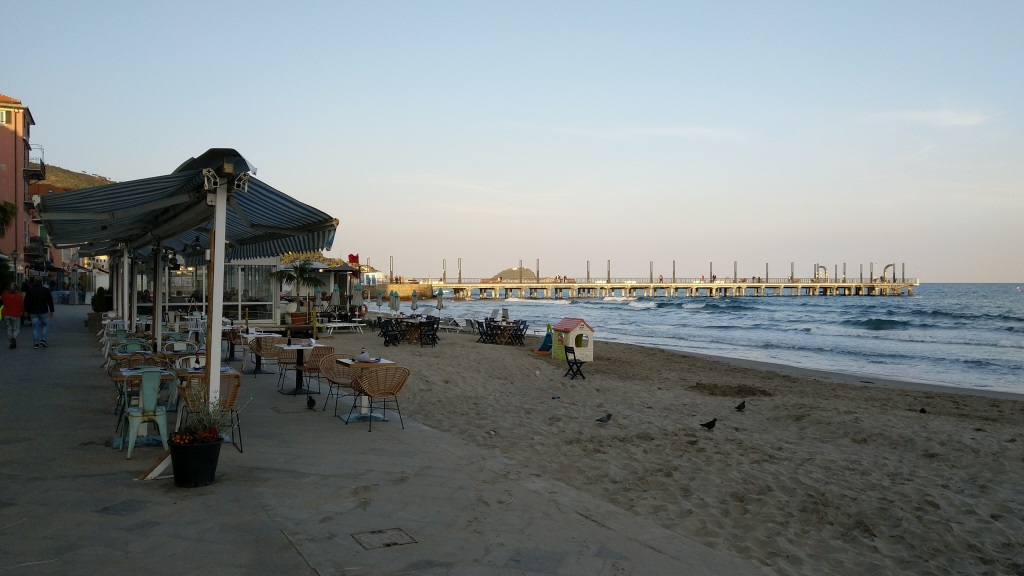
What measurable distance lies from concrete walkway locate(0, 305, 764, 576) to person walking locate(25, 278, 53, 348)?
25.2 feet

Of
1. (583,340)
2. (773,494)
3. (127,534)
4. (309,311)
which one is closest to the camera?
(127,534)

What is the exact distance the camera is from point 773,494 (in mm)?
5305

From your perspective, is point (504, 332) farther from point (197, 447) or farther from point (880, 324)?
point (880, 324)

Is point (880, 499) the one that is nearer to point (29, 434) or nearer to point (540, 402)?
point (540, 402)

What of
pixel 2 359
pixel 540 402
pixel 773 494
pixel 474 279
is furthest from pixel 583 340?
pixel 474 279

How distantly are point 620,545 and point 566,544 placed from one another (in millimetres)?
314

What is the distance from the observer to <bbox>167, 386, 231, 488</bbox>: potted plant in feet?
14.4

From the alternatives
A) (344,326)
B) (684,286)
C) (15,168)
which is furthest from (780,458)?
(684,286)

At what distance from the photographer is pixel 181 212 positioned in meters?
6.61

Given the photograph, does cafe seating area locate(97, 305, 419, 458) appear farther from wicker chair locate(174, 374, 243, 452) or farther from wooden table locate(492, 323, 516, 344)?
wooden table locate(492, 323, 516, 344)

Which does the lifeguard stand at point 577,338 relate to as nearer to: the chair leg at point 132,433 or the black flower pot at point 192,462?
the chair leg at point 132,433

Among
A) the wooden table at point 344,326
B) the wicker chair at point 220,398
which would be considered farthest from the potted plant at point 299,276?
the wicker chair at point 220,398

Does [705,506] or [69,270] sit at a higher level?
[69,270]

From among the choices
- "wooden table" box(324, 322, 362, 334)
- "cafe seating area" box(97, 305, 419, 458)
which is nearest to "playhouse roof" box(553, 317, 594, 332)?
"cafe seating area" box(97, 305, 419, 458)
